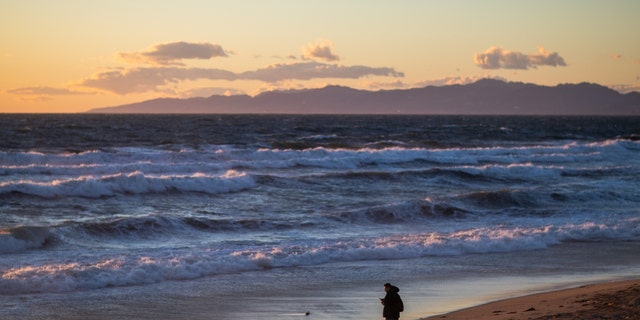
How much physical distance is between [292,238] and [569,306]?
9.23m

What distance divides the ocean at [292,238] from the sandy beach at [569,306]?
2.74 ft

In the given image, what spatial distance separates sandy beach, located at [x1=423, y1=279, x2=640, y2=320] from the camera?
37.7 ft

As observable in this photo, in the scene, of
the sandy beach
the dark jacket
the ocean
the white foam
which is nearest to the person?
the dark jacket

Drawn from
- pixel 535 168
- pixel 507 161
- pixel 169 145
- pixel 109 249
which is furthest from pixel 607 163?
pixel 109 249

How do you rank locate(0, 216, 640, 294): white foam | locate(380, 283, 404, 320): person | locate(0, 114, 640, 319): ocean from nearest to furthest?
1. locate(380, 283, 404, 320): person
2. locate(0, 114, 640, 319): ocean
3. locate(0, 216, 640, 294): white foam

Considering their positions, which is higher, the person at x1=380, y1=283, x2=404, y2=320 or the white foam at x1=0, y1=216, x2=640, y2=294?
the person at x1=380, y1=283, x2=404, y2=320

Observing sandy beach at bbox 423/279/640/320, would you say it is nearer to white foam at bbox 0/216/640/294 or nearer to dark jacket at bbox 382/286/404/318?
dark jacket at bbox 382/286/404/318

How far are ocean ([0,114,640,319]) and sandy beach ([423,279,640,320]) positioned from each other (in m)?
0.83

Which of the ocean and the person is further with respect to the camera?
the ocean

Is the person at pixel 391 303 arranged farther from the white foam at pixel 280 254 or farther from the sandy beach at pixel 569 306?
the white foam at pixel 280 254

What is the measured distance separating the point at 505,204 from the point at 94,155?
2246 centimetres

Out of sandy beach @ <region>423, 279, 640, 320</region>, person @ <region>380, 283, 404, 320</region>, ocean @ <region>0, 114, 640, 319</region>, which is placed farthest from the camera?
ocean @ <region>0, 114, 640, 319</region>

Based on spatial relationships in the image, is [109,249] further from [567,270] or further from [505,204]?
[505,204]

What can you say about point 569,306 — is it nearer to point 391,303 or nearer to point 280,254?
point 391,303
